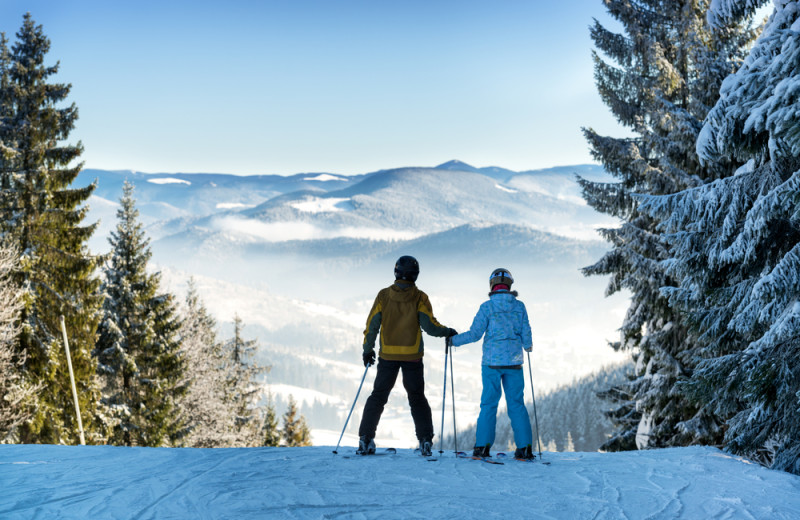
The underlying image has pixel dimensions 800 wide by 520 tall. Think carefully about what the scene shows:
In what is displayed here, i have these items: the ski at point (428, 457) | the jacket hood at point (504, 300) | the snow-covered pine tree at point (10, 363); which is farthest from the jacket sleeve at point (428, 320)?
the snow-covered pine tree at point (10, 363)

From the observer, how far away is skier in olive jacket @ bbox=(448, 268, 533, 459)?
730cm

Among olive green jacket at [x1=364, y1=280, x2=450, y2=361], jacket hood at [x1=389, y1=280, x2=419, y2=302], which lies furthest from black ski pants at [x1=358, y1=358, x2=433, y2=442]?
jacket hood at [x1=389, y1=280, x2=419, y2=302]

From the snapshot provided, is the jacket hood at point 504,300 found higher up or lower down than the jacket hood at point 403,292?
lower down

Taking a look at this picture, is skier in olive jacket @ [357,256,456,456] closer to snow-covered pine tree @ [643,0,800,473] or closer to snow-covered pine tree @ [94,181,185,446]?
snow-covered pine tree @ [643,0,800,473]

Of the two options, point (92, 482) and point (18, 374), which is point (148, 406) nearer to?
point (18, 374)

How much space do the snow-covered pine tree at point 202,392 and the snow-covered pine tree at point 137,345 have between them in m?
0.99

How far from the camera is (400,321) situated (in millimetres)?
7340

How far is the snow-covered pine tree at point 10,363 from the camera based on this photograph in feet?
56.6

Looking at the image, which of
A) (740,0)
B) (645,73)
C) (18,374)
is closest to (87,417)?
(18,374)

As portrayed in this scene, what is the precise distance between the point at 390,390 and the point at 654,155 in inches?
396

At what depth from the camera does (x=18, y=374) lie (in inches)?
720

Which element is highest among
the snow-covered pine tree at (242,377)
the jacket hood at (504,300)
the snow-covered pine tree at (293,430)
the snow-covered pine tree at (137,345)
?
the jacket hood at (504,300)

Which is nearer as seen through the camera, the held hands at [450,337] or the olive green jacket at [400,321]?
the olive green jacket at [400,321]

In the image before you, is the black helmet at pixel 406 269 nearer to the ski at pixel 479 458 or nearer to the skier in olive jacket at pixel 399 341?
the skier in olive jacket at pixel 399 341
